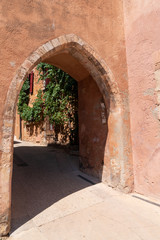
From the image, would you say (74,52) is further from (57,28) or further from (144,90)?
(144,90)

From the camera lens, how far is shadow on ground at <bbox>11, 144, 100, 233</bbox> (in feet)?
9.34

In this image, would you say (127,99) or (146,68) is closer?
(146,68)

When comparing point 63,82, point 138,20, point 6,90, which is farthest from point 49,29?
point 63,82

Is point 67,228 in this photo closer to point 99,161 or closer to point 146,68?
point 99,161

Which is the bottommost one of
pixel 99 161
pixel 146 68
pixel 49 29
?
pixel 99 161

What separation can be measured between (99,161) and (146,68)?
2454 millimetres

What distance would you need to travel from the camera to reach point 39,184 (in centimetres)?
390

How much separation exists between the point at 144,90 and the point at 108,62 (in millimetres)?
986

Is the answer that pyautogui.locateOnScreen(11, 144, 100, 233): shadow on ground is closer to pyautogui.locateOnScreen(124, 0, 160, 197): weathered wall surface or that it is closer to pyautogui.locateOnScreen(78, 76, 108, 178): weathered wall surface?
pyautogui.locateOnScreen(78, 76, 108, 178): weathered wall surface

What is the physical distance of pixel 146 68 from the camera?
335 cm

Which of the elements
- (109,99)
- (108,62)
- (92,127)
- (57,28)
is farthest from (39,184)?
(57,28)

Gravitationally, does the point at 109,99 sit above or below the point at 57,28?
below

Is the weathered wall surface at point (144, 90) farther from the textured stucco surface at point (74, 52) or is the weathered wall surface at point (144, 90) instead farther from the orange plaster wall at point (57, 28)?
the orange plaster wall at point (57, 28)

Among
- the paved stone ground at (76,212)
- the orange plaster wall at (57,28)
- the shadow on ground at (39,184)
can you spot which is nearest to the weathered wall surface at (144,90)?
the orange plaster wall at (57,28)
